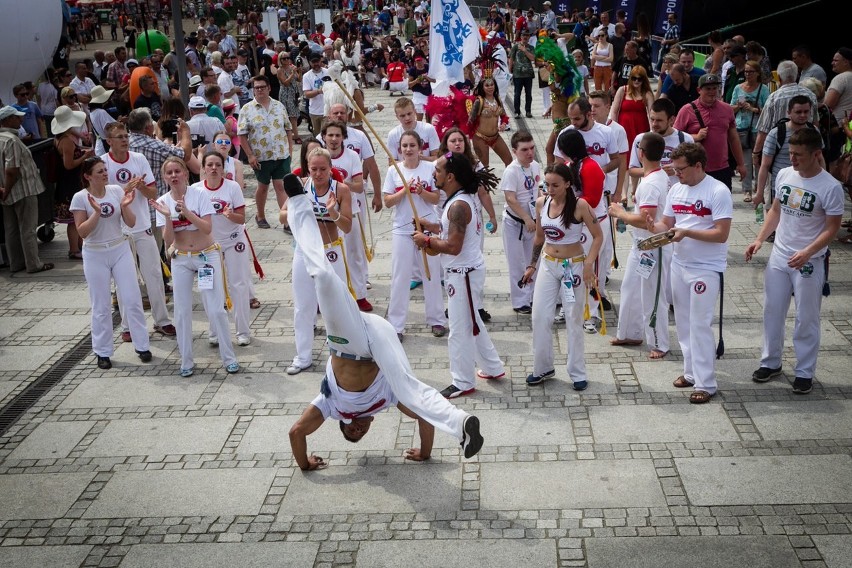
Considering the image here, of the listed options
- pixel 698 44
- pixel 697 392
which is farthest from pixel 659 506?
pixel 698 44

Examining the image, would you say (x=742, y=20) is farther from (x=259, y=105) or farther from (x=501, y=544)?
(x=501, y=544)

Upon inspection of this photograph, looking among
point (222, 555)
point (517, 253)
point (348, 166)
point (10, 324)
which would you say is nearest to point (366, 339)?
point (222, 555)

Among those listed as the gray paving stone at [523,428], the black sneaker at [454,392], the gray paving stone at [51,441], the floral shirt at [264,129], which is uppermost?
the floral shirt at [264,129]

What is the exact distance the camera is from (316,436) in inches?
283

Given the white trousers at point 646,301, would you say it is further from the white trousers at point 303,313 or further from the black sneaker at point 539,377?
the white trousers at point 303,313

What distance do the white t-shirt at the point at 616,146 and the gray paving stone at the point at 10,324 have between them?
6556 mm

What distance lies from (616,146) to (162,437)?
5.58m

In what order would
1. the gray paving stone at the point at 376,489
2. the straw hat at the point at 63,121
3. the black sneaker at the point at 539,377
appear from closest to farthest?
the gray paving stone at the point at 376,489
the black sneaker at the point at 539,377
the straw hat at the point at 63,121

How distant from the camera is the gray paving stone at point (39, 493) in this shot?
20.8 feet

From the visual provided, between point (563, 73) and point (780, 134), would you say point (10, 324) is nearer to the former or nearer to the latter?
point (780, 134)

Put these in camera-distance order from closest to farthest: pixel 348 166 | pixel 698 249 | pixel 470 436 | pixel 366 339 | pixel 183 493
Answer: pixel 470 436, pixel 366 339, pixel 183 493, pixel 698 249, pixel 348 166

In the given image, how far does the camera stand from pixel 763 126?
1088 cm

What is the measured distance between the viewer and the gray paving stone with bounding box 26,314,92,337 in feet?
32.3

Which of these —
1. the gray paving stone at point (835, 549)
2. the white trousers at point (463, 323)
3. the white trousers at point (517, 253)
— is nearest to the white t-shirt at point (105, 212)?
the white trousers at point (463, 323)
